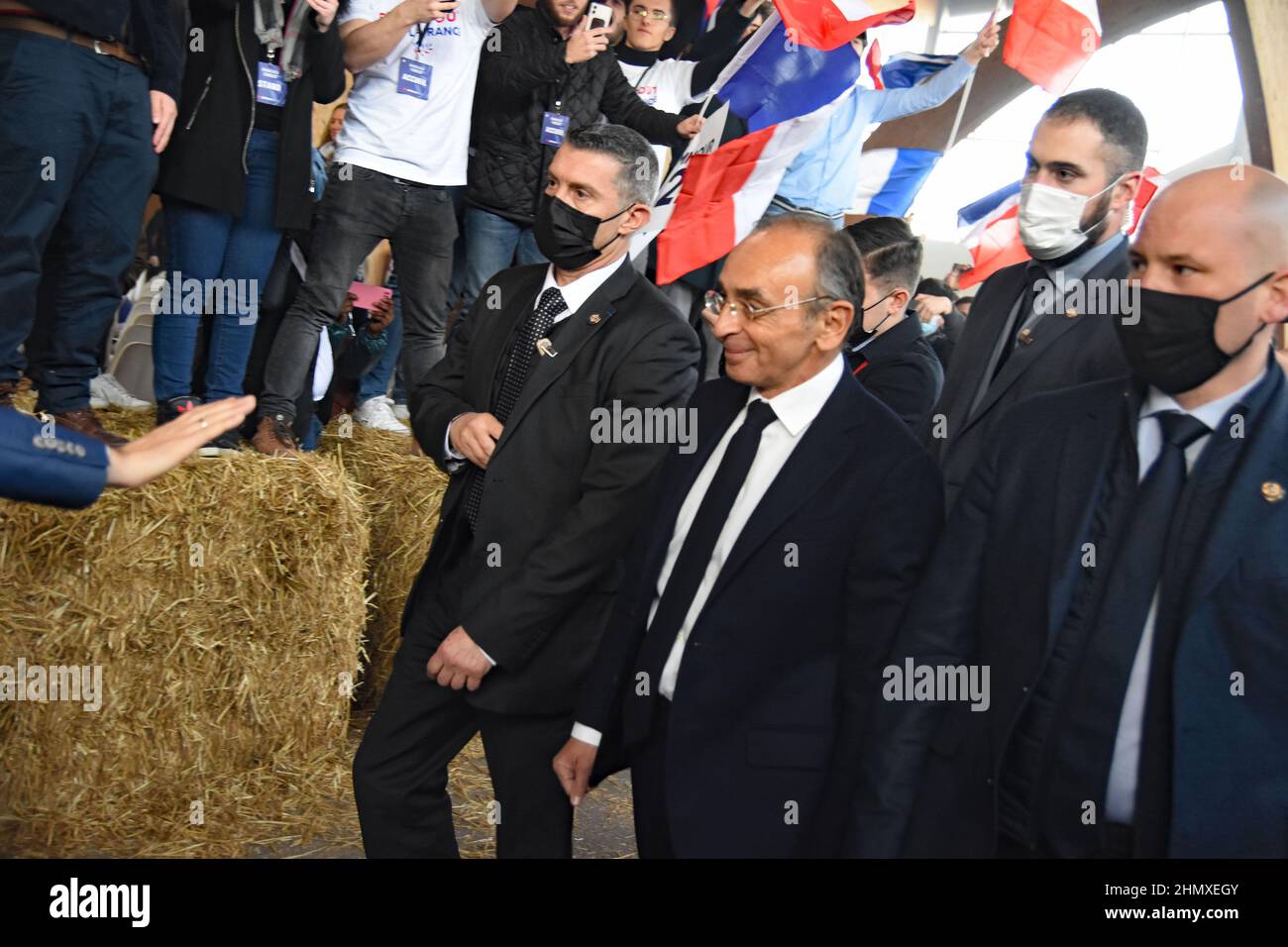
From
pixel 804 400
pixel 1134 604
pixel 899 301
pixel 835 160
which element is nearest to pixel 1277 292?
pixel 1134 604

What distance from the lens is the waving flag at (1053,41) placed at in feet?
20.2

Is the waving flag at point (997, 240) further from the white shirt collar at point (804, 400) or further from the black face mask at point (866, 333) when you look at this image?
the white shirt collar at point (804, 400)

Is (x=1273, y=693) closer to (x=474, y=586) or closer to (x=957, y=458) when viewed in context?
(x=957, y=458)

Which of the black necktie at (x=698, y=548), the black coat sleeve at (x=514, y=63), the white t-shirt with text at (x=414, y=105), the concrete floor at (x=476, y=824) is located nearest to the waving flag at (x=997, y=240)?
the black coat sleeve at (x=514, y=63)

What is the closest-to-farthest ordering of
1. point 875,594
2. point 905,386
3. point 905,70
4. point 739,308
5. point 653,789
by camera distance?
point 875,594 < point 653,789 < point 739,308 < point 905,386 < point 905,70

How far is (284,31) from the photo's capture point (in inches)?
192

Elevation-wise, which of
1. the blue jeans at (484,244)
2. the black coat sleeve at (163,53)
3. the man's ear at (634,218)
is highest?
the black coat sleeve at (163,53)

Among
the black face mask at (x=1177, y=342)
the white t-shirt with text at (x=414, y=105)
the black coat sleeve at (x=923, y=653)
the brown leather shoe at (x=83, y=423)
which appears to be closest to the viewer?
the black face mask at (x=1177, y=342)

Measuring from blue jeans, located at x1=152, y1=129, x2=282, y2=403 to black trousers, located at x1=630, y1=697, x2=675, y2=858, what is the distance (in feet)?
8.65

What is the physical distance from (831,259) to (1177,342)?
847mm

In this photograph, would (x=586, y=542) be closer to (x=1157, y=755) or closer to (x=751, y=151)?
(x=1157, y=755)

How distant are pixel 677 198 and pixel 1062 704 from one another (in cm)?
441

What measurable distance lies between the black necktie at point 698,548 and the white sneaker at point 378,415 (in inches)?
147
